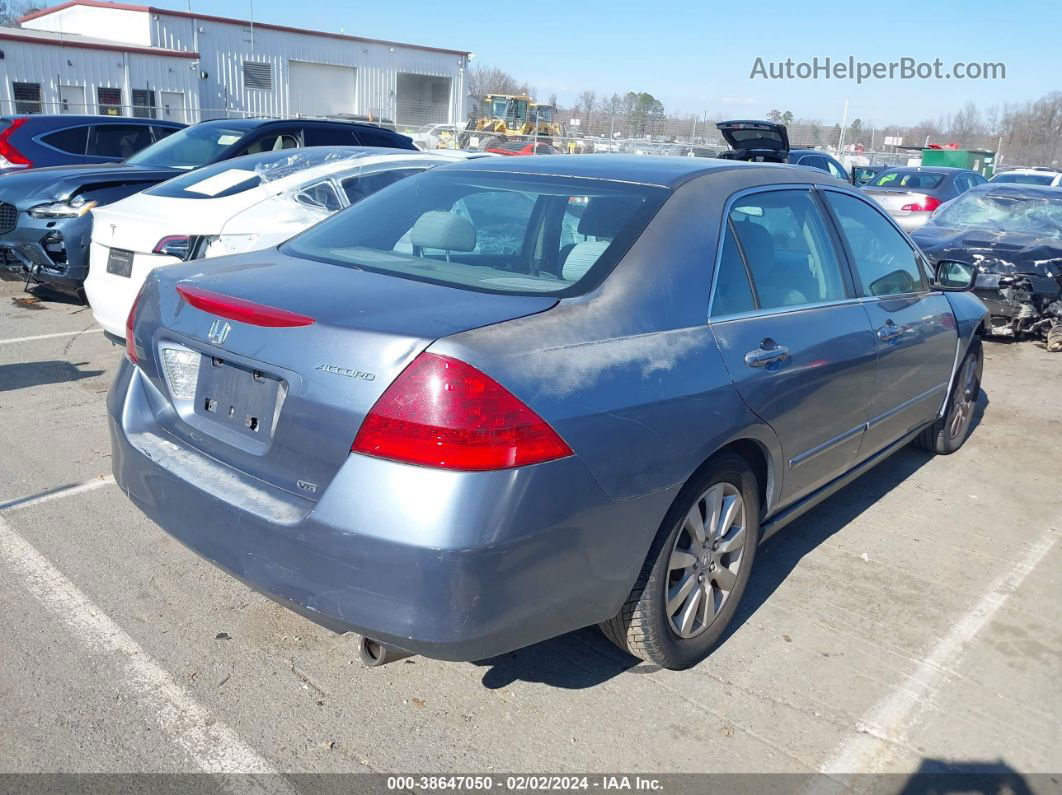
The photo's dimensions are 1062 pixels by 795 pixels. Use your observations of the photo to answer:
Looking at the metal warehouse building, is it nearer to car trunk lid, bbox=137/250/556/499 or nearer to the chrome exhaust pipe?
car trunk lid, bbox=137/250/556/499

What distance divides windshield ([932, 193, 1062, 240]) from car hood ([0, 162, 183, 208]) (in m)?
8.32

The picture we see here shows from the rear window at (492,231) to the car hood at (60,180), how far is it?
5.36 metres

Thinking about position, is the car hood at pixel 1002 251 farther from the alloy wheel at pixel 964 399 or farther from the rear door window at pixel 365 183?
the rear door window at pixel 365 183

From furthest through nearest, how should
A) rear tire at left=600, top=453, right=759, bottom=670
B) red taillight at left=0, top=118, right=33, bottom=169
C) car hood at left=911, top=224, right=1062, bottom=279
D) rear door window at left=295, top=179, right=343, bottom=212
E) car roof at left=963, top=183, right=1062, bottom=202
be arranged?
red taillight at left=0, top=118, right=33, bottom=169, car roof at left=963, top=183, right=1062, bottom=202, car hood at left=911, top=224, right=1062, bottom=279, rear door window at left=295, top=179, right=343, bottom=212, rear tire at left=600, top=453, right=759, bottom=670

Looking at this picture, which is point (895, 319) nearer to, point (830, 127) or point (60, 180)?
point (60, 180)

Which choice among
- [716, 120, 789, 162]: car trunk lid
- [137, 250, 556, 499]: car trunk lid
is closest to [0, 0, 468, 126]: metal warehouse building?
[716, 120, 789, 162]: car trunk lid

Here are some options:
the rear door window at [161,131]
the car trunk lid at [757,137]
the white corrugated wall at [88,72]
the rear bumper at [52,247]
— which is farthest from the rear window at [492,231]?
the white corrugated wall at [88,72]

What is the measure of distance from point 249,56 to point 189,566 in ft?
124

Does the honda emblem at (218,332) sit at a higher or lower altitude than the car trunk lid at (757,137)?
lower

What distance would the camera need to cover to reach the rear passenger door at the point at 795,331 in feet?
10.3

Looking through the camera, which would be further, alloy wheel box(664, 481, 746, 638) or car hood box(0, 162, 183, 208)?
car hood box(0, 162, 183, 208)

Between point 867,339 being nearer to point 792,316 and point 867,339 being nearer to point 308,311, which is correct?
point 792,316

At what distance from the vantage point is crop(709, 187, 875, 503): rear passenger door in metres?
3.15

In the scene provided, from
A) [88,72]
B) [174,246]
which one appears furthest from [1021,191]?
[88,72]
